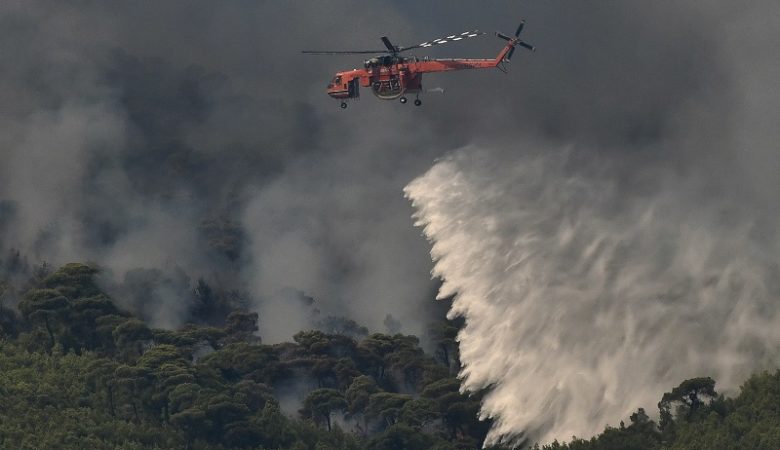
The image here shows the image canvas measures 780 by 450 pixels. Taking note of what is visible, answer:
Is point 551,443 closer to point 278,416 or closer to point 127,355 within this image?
point 278,416

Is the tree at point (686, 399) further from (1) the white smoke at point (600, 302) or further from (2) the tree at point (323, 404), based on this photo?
(2) the tree at point (323, 404)

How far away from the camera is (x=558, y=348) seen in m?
136

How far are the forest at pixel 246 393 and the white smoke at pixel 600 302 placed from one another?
6.67 feet

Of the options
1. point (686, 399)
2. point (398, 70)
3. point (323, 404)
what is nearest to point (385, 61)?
point (398, 70)

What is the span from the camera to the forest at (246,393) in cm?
13462

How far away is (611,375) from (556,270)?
10795 mm

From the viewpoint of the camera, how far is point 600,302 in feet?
447

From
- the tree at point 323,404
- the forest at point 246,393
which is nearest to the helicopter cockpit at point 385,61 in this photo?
the forest at point 246,393

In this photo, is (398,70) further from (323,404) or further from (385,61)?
(323,404)

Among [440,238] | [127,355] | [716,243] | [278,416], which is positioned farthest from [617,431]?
[127,355]

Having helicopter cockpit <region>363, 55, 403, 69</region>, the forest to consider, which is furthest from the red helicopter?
the forest

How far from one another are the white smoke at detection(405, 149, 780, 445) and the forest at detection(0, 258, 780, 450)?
2.03 meters

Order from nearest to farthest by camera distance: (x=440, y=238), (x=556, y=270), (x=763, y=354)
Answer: (x=763, y=354) → (x=556, y=270) → (x=440, y=238)

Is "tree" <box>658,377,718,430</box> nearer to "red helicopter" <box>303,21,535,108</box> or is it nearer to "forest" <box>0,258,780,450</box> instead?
"forest" <box>0,258,780,450</box>
